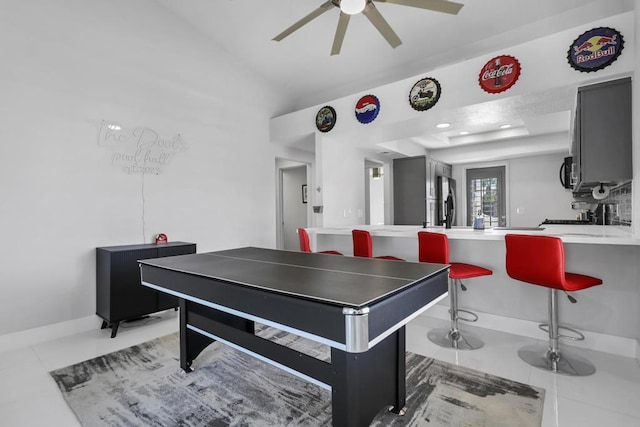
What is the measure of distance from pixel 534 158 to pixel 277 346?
6.78 metres

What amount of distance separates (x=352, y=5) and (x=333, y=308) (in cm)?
223

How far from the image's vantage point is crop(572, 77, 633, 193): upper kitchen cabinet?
7.91 ft

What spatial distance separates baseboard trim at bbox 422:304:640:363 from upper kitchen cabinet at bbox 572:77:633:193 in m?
1.32

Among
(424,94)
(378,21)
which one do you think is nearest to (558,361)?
(424,94)

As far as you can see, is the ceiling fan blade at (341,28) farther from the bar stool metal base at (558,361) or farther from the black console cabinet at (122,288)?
the bar stool metal base at (558,361)

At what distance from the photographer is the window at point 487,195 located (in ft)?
21.9

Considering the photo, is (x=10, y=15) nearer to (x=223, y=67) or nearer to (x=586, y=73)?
(x=223, y=67)

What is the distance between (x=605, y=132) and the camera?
246 centimetres

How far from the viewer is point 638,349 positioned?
2.43 m

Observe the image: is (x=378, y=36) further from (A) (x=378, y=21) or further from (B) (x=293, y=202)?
(B) (x=293, y=202)

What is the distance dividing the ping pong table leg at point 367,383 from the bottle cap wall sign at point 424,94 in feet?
8.68

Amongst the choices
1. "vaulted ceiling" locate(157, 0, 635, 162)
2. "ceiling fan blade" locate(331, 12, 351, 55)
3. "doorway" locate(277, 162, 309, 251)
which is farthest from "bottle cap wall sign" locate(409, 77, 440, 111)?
"doorway" locate(277, 162, 309, 251)

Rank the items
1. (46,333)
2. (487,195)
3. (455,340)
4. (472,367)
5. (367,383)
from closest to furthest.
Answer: (367,383) < (472,367) < (455,340) < (46,333) < (487,195)

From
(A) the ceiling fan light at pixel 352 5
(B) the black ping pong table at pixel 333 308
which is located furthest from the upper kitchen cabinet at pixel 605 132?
(A) the ceiling fan light at pixel 352 5
